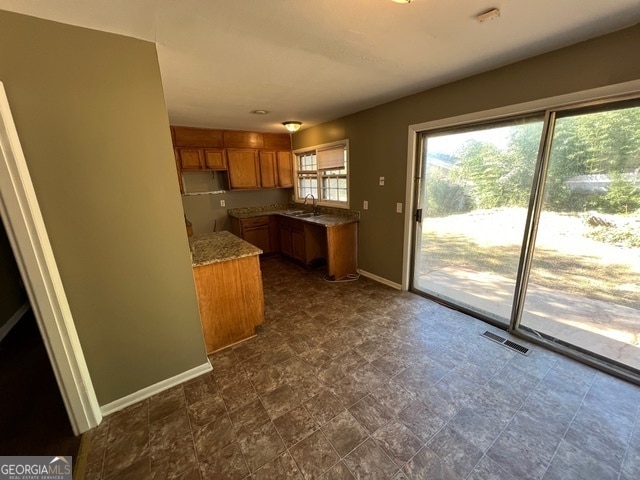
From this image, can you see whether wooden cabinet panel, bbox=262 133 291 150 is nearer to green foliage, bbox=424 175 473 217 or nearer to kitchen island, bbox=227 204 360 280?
kitchen island, bbox=227 204 360 280

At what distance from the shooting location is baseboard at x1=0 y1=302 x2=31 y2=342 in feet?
8.63

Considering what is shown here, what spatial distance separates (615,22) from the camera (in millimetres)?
1514

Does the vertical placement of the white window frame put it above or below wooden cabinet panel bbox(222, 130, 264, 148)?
below

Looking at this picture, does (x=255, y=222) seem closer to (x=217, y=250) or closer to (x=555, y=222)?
(x=217, y=250)

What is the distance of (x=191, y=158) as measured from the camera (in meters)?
4.14

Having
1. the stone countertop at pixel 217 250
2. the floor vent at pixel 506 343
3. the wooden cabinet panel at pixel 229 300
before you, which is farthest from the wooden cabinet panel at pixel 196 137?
the floor vent at pixel 506 343

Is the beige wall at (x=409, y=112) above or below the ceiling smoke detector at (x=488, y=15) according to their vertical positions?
below

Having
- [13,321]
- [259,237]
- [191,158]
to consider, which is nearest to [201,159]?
[191,158]

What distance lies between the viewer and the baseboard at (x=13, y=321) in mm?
2629

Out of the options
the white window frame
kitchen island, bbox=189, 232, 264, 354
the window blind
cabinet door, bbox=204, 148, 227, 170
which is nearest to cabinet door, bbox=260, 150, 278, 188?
the white window frame

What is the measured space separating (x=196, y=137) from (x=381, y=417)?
445cm

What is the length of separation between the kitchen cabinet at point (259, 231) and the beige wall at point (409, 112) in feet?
5.20

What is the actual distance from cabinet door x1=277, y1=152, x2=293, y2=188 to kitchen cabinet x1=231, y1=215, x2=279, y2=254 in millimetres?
760

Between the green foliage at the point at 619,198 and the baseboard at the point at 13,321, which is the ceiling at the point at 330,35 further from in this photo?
the baseboard at the point at 13,321
